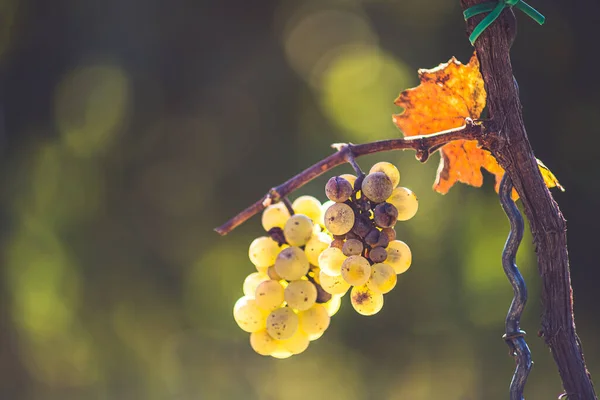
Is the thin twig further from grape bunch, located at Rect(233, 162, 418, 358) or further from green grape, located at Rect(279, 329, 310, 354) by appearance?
green grape, located at Rect(279, 329, 310, 354)

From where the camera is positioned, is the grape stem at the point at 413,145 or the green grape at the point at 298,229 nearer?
the grape stem at the point at 413,145

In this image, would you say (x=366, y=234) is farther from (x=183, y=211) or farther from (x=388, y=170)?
(x=183, y=211)

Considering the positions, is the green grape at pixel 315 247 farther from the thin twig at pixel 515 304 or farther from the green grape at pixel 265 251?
the thin twig at pixel 515 304

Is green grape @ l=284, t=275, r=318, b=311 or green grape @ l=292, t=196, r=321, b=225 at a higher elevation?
green grape @ l=292, t=196, r=321, b=225

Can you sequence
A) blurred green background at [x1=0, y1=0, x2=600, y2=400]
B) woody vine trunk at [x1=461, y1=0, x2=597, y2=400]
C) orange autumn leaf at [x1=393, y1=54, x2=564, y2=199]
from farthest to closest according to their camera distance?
blurred green background at [x1=0, y1=0, x2=600, y2=400], orange autumn leaf at [x1=393, y1=54, x2=564, y2=199], woody vine trunk at [x1=461, y1=0, x2=597, y2=400]

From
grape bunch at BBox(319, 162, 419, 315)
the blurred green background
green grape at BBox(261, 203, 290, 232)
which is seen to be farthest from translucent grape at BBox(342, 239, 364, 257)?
the blurred green background

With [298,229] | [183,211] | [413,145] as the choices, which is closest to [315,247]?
[298,229]

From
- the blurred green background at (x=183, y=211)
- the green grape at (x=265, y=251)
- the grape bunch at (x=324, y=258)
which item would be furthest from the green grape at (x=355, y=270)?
the blurred green background at (x=183, y=211)
